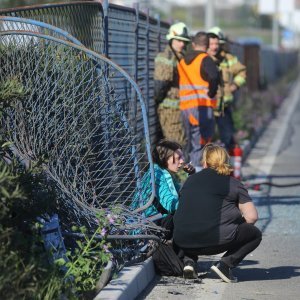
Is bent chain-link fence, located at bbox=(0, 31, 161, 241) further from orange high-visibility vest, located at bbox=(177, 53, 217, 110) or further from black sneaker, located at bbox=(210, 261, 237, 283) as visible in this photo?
orange high-visibility vest, located at bbox=(177, 53, 217, 110)

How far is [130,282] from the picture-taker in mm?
7242

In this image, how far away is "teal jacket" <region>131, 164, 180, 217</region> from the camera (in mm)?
8523

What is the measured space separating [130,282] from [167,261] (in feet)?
2.90

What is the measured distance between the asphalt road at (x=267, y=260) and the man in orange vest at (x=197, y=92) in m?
1.11

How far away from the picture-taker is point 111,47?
33.5 ft

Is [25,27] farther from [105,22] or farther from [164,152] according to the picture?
[164,152]

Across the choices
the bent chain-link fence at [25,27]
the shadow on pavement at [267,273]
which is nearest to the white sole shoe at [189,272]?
the shadow on pavement at [267,273]

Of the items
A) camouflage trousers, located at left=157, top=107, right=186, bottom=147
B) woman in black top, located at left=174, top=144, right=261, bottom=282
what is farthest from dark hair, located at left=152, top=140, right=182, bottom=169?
camouflage trousers, located at left=157, top=107, right=186, bottom=147

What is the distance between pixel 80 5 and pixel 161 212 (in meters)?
2.09

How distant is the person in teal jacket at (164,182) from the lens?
855cm

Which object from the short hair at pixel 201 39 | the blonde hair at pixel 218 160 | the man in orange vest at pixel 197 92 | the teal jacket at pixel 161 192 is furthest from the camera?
the short hair at pixel 201 39

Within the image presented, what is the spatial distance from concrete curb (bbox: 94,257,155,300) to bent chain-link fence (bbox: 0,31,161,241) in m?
0.30

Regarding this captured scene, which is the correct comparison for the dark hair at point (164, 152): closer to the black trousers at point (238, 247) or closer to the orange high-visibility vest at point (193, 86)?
the black trousers at point (238, 247)

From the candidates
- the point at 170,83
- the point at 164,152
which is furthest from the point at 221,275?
the point at 170,83
